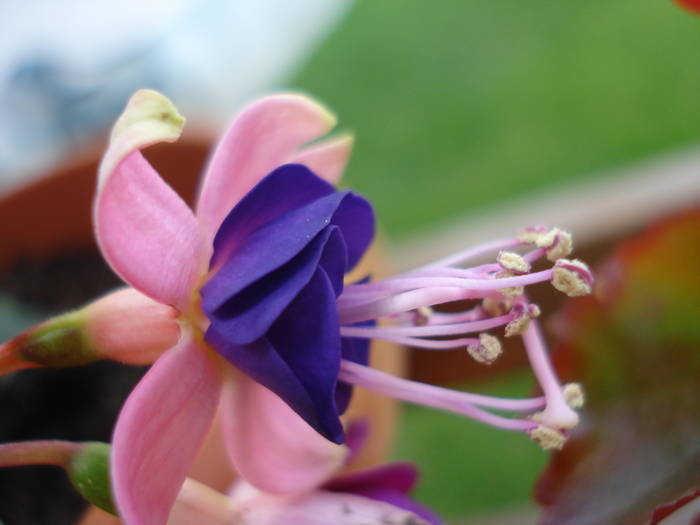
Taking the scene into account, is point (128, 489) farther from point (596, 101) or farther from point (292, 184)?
point (596, 101)

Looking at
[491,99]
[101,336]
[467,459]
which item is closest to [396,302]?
[101,336]

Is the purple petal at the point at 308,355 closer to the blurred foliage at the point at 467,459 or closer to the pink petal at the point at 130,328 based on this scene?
the pink petal at the point at 130,328

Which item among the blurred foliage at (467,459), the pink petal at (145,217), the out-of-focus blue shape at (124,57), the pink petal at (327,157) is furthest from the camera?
the out-of-focus blue shape at (124,57)

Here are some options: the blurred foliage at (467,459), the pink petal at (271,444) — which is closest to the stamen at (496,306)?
the pink petal at (271,444)

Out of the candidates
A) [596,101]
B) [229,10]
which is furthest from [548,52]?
[229,10]

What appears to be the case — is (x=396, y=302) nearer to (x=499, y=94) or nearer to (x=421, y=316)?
(x=421, y=316)

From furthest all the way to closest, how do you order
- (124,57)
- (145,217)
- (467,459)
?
1. (124,57)
2. (467,459)
3. (145,217)

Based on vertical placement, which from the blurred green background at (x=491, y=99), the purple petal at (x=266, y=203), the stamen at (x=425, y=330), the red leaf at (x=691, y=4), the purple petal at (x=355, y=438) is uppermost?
the red leaf at (x=691, y=4)
